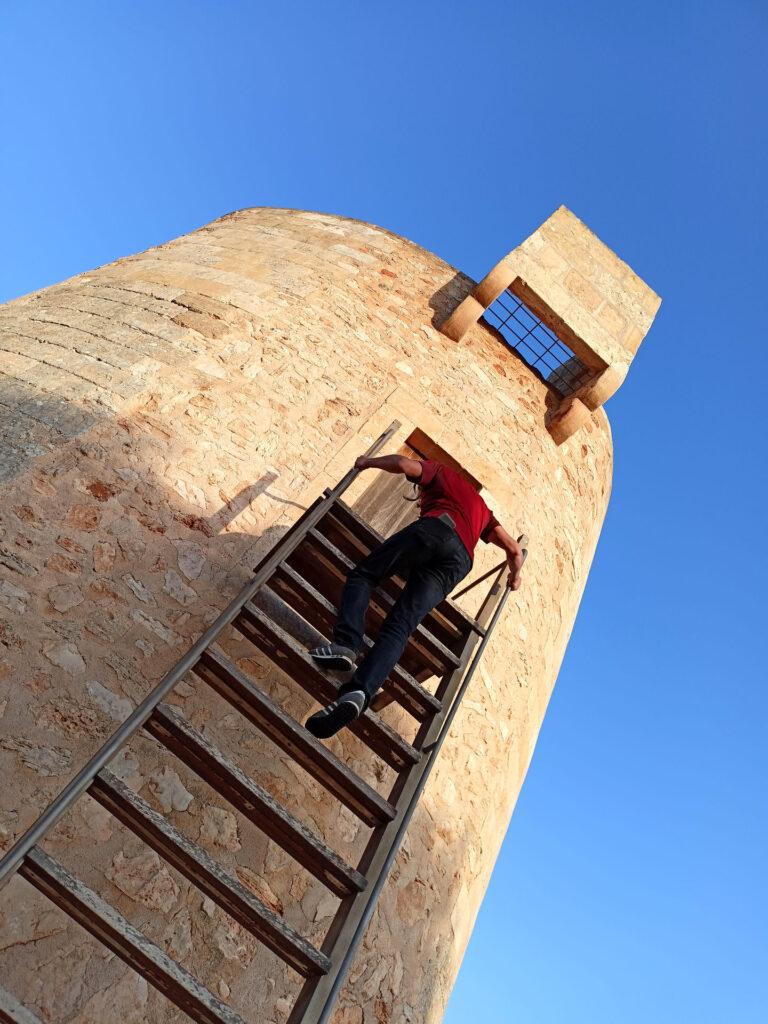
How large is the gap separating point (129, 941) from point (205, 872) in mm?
264

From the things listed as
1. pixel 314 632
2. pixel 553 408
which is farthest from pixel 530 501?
pixel 314 632

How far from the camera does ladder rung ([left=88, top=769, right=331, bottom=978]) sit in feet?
7.04

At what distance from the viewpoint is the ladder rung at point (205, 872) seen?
2.14m

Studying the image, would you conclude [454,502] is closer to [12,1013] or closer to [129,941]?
[129,941]

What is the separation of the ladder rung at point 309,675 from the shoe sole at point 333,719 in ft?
0.71

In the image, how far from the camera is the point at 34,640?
113 inches

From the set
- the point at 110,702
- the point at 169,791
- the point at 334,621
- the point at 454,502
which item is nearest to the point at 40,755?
the point at 110,702

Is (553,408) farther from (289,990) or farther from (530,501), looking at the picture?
(289,990)

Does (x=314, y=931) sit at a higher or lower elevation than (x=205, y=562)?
lower

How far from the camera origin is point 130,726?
2.32 m

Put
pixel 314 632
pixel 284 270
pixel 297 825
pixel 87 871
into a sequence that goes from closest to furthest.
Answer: pixel 297 825 → pixel 87 871 → pixel 314 632 → pixel 284 270

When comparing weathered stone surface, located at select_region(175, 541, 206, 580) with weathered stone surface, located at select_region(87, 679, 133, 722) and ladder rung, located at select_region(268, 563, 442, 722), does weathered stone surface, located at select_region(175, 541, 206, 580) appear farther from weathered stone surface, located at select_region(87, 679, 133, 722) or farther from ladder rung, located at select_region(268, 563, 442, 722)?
weathered stone surface, located at select_region(87, 679, 133, 722)

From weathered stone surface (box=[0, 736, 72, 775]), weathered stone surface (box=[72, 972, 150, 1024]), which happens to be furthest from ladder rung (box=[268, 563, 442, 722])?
weathered stone surface (box=[72, 972, 150, 1024])

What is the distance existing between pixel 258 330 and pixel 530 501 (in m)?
2.22
